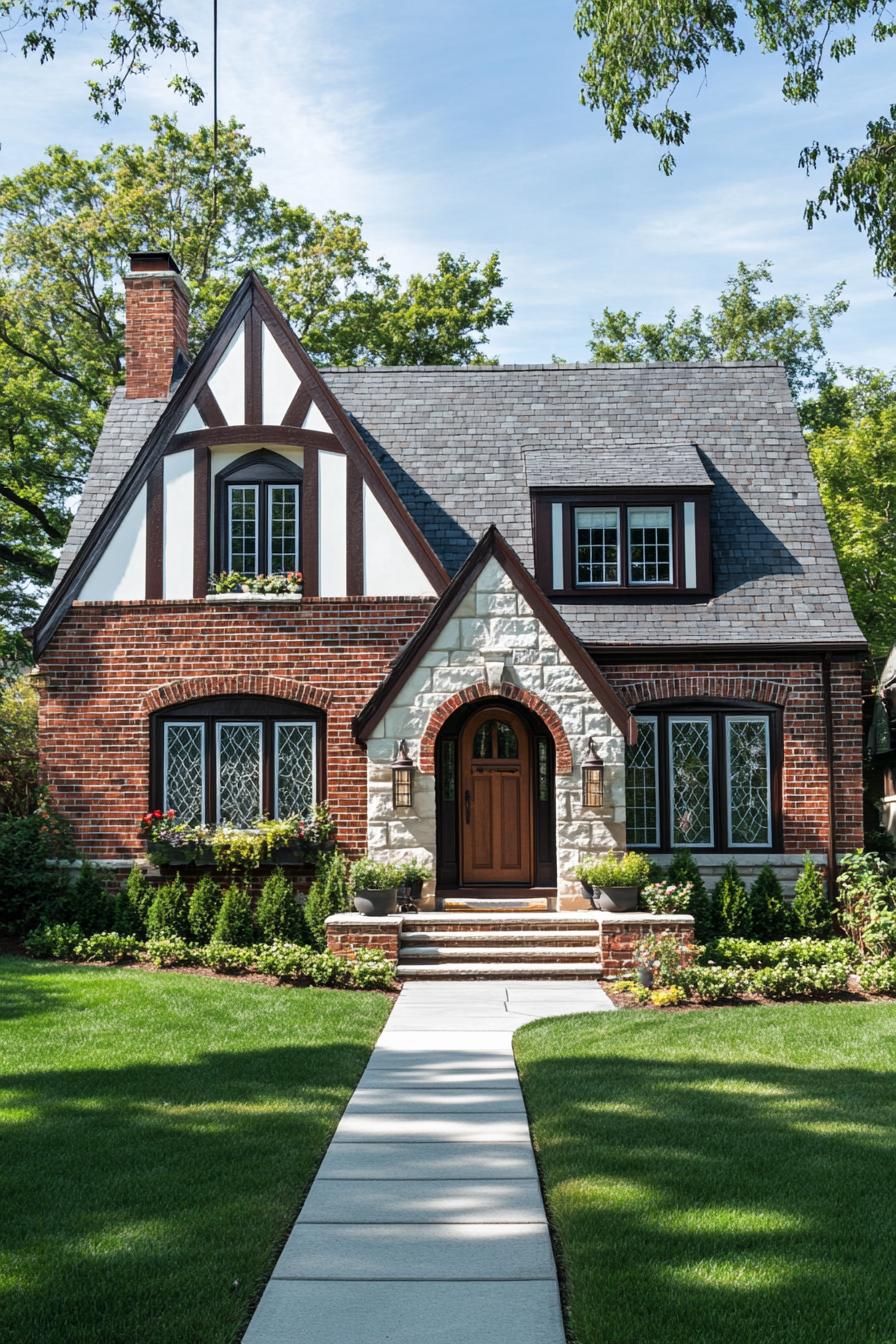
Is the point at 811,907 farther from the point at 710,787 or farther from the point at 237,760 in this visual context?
the point at 237,760

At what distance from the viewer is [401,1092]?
26.5 feet

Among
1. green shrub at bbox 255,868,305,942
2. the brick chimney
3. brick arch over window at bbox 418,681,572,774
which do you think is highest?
the brick chimney

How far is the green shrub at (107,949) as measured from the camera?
13.6 metres

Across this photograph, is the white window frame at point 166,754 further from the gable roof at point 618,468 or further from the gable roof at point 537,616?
the gable roof at point 618,468

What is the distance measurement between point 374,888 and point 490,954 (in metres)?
1.48

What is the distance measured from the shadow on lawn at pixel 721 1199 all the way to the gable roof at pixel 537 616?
6.49m

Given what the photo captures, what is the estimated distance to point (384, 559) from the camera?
15.6 meters

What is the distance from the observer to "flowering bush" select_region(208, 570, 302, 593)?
51.2 ft

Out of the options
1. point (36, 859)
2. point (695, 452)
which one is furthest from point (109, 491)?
point (695, 452)

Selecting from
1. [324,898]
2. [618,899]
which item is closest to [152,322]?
[324,898]

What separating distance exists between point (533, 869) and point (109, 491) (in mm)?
7572

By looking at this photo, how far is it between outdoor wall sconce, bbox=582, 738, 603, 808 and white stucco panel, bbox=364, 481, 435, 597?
3119 millimetres

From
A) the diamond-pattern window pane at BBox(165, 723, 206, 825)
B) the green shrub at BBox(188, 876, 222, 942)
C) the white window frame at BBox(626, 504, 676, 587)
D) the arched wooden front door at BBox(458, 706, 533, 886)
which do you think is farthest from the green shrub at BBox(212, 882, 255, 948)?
the white window frame at BBox(626, 504, 676, 587)

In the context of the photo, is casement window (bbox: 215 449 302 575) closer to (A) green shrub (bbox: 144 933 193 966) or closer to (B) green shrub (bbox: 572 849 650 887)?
(A) green shrub (bbox: 144 933 193 966)
